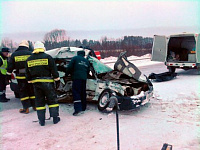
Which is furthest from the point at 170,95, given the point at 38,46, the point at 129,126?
the point at 38,46

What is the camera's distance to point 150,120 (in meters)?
4.64

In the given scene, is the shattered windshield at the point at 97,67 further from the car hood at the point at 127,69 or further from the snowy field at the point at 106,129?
the snowy field at the point at 106,129

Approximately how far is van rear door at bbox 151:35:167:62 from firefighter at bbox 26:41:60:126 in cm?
824

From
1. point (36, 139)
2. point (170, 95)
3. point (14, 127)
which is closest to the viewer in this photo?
point (36, 139)

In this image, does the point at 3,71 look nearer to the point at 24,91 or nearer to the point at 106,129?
the point at 24,91

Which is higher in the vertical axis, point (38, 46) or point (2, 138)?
point (38, 46)

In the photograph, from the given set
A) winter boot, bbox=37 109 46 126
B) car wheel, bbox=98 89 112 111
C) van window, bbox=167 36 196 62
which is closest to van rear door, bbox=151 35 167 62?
van window, bbox=167 36 196 62

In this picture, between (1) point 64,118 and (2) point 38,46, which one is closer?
(2) point 38,46

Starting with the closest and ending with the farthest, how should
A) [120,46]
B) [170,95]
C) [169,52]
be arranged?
[170,95], [169,52], [120,46]

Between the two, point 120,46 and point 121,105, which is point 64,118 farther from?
point 120,46

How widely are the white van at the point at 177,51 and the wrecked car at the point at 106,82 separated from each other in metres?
5.91

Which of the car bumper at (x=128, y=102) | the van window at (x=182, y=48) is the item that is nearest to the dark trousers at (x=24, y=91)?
the car bumper at (x=128, y=102)

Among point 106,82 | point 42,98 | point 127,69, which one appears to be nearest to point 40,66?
point 42,98

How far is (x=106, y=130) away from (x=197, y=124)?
6.27 ft
